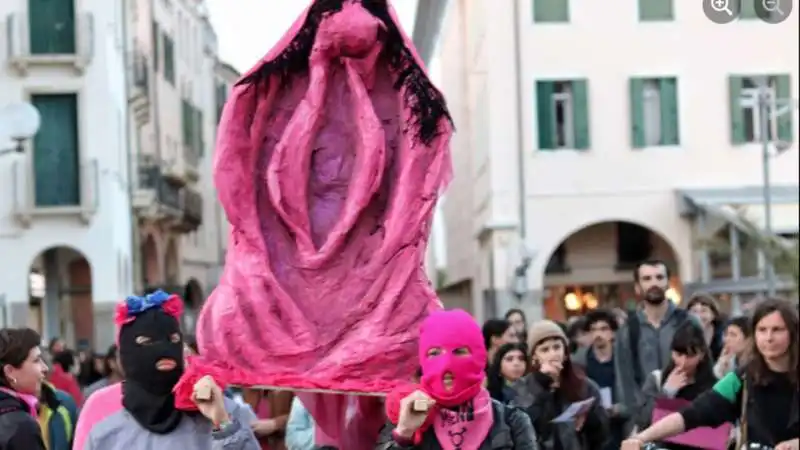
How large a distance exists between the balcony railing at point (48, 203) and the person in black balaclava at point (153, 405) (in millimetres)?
27885

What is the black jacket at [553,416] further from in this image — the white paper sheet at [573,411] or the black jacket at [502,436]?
the black jacket at [502,436]

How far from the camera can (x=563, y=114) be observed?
1332 inches

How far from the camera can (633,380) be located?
1042 centimetres

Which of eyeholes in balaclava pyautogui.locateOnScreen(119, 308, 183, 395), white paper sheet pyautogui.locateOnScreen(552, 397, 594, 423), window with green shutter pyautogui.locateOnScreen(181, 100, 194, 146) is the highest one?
window with green shutter pyautogui.locateOnScreen(181, 100, 194, 146)

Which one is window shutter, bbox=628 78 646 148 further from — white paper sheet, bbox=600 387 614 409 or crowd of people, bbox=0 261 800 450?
crowd of people, bbox=0 261 800 450

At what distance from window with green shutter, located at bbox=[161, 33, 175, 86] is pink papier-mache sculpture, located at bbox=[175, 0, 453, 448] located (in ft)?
125

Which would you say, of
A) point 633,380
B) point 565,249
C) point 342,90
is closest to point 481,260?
point 565,249

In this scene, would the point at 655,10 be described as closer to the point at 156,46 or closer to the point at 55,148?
the point at 55,148

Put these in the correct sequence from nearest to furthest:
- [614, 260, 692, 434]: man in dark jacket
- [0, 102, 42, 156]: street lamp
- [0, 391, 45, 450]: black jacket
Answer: [0, 391, 45, 450]: black jacket
[614, 260, 692, 434]: man in dark jacket
[0, 102, 42, 156]: street lamp

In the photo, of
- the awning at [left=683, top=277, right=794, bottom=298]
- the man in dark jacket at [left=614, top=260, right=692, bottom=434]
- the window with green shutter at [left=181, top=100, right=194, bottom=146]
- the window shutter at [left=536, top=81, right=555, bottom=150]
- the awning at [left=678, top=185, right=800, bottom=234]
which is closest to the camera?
the man in dark jacket at [left=614, top=260, right=692, bottom=434]

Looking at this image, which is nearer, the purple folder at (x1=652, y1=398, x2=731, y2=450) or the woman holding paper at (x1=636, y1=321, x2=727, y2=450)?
the purple folder at (x1=652, y1=398, x2=731, y2=450)

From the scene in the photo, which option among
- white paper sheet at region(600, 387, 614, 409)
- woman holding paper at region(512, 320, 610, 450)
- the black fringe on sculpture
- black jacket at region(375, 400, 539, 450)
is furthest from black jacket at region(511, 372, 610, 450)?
black jacket at region(375, 400, 539, 450)

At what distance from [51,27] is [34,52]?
63 centimetres

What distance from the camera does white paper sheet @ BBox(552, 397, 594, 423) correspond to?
8383 mm
